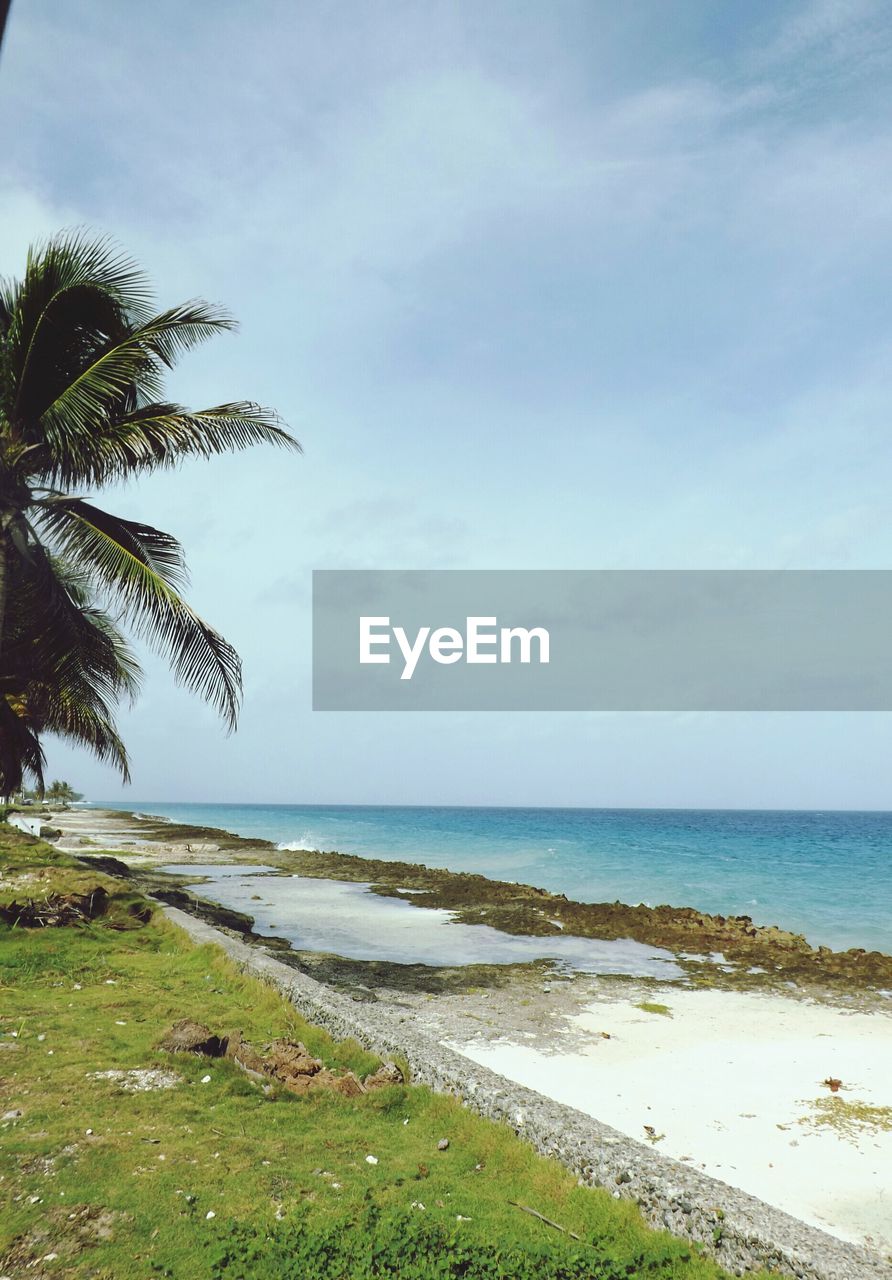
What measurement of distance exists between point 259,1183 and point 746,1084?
19.3ft

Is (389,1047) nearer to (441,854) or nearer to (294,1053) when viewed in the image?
(294,1053)

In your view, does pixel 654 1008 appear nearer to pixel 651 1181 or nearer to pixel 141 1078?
pixel 651 1181

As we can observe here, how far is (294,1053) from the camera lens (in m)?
6.54

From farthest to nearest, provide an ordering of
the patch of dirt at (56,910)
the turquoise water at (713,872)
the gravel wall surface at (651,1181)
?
1. the turquoise water at (713,872)
2. the patch of dirt at (56,910)
3. the gravel wall surface at (651,1181)

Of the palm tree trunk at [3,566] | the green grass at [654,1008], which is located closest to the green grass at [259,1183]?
the palm tree trunk at [3,566]

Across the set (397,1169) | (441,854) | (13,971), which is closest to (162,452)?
(13,971)

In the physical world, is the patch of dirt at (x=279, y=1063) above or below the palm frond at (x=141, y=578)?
below

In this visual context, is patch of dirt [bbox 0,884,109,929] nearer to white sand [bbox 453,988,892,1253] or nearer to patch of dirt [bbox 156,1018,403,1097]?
patch of dirt [bbox 156,1018,403,1097]

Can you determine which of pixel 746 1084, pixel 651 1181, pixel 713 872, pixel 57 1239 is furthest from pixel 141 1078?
pixel 713 872

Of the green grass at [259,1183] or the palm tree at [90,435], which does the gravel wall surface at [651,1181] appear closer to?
the green grass at [259,1183]

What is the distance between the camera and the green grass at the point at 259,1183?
3.85m

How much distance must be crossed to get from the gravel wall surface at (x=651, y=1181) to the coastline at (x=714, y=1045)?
1373mm

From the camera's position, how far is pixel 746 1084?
27.3 feet

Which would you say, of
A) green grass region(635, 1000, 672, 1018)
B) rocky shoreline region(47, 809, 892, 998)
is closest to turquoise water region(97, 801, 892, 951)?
rocky shoreline region(47, 809, 892, 998)
